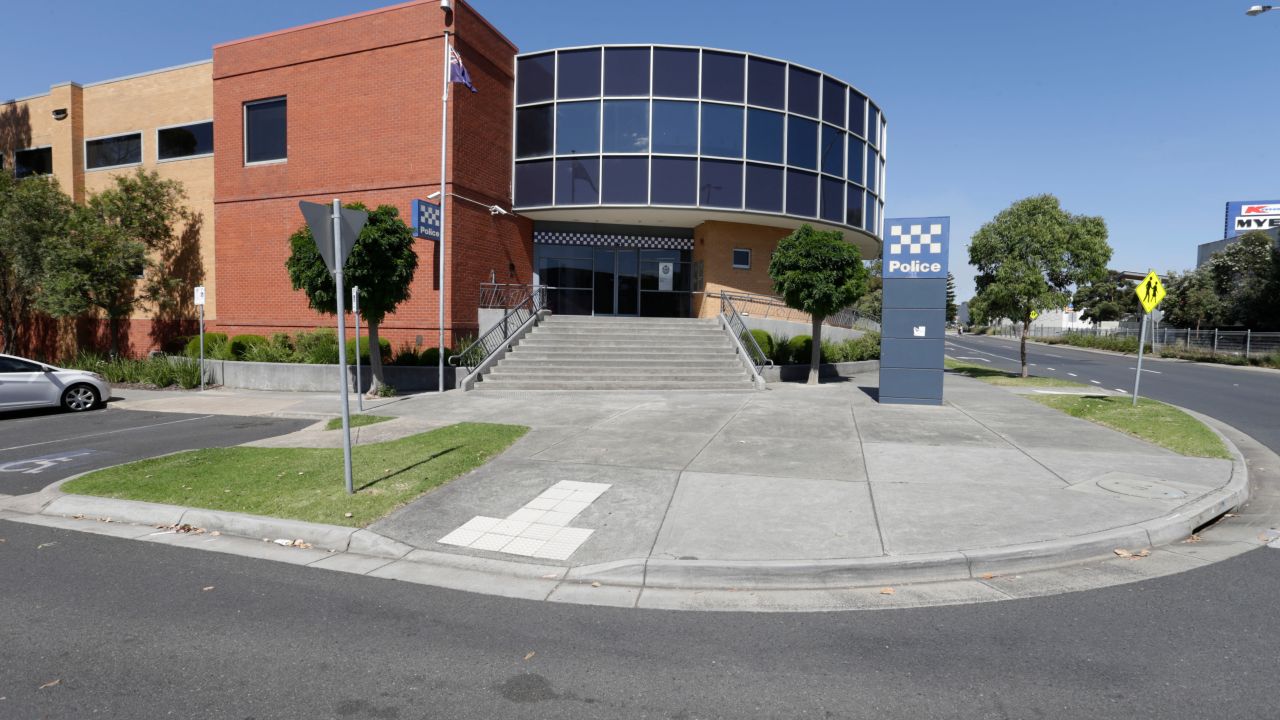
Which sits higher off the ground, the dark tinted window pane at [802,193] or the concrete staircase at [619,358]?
the dark tinted window pane at [802,193]

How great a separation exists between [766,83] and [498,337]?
12.2m

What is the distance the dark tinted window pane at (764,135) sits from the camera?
21953 millimetres

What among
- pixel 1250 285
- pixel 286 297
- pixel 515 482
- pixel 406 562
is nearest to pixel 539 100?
pixel 286 297

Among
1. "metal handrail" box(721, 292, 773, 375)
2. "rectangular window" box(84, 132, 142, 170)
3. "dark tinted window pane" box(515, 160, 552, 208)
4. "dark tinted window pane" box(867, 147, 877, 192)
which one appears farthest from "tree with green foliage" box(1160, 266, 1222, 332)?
"rectangular window" box(84, 132, 142, 170)

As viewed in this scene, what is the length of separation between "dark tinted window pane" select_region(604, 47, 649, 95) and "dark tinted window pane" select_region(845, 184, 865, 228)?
8.31 meters

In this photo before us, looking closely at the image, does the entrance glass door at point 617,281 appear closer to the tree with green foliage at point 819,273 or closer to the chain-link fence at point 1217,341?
the tree with green foliage at point 819,273

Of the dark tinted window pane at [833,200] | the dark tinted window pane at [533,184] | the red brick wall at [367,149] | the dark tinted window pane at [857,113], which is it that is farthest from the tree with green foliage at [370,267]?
the dark tinted window pane at [857,113]

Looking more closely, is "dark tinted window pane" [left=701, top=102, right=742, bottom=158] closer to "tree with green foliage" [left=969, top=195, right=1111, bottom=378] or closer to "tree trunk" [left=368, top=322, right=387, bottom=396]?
"tree with green foliage" [left=969, top=195, right=1111, bottom=378]

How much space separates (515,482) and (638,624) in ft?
11.6

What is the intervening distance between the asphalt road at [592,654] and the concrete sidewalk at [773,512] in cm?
45

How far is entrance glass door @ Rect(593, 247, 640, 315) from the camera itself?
24984 mm

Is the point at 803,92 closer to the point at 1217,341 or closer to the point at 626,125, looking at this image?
the point at 626,125

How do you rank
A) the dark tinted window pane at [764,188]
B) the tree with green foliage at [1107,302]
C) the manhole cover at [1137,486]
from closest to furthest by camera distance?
1. the manhole cover at [1137,486]
2. the dark tinted window pane at [764,188]
3. the tree with green foliage at [1107,302]

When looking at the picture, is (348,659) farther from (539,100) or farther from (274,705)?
(539,100)
